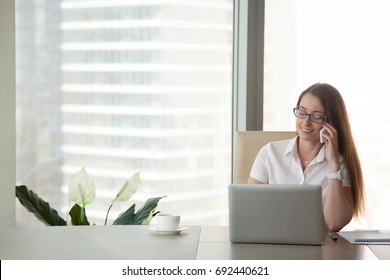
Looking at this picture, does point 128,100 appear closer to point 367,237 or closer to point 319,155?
point 319,155

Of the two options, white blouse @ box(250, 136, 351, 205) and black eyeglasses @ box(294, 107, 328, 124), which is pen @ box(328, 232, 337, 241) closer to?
white blouse @ box(250, 136, 351, 205)

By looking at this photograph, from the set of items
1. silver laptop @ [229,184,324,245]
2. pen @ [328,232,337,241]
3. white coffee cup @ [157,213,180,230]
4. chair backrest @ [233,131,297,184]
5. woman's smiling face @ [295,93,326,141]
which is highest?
woman's smiling face @ [295,93,326,141]

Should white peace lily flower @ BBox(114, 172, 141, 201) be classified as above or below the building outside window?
below

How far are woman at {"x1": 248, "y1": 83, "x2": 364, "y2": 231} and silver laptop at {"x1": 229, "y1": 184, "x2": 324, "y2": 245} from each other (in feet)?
2.47

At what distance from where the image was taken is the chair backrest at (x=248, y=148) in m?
3.36

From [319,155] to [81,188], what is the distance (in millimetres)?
1412

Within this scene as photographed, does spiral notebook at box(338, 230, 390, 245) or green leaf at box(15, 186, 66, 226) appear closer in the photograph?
spiral notebook at box(338, 230, 390, 245)

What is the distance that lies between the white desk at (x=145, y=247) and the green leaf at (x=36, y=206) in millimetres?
1290

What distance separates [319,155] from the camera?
310 cm

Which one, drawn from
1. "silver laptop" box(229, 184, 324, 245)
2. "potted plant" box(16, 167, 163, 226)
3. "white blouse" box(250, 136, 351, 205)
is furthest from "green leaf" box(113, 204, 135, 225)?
"silver laptop" box(229, 184, 324, 245)

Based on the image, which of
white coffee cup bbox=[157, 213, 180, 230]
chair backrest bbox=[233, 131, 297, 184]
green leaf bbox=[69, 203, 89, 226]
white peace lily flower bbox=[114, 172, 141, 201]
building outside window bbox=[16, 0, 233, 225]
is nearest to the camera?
white coffee cup bbox=[157, 213, 180, 230]

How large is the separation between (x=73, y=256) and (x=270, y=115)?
228cm

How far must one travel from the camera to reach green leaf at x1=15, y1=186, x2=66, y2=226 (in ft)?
12.4

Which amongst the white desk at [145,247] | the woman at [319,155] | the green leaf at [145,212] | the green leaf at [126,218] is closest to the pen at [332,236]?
the white desk at [145,247]
